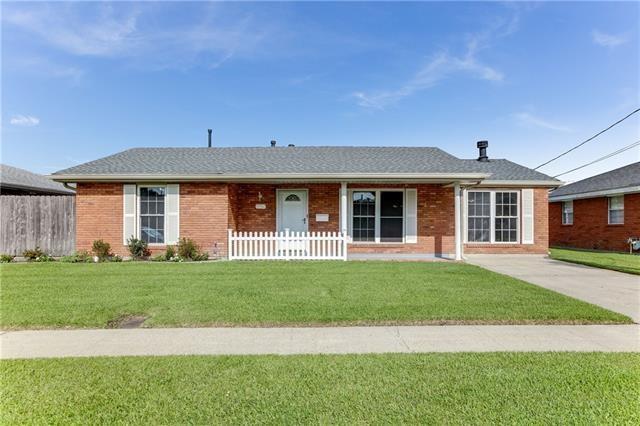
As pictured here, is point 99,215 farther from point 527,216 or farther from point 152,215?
point 527,216

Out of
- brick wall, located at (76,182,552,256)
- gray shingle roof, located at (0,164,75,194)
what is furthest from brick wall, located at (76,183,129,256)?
gray shingle roof, located at (0,164,75,194)

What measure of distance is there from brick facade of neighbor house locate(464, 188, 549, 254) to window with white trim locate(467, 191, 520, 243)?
26 centimetres

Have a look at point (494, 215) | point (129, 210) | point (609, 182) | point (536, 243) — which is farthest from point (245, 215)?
point (609, 182)

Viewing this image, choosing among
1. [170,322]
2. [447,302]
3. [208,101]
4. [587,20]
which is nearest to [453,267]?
[447,302]

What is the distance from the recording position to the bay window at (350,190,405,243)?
12758 mm

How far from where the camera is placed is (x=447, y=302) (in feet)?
19.3

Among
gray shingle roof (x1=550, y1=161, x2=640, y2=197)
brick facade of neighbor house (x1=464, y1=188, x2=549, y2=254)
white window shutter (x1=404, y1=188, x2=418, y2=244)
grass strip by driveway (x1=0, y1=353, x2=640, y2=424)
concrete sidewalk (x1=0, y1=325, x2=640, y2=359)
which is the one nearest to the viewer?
grass strip by driveway (x1=0, y1=353, x2=640, y2=424)

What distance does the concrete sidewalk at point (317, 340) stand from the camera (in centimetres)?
397

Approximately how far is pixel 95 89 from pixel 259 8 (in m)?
8.01

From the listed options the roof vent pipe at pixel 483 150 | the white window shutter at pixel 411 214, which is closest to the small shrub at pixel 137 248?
the white window shutter at pixel 411 214

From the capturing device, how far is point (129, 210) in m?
11.6

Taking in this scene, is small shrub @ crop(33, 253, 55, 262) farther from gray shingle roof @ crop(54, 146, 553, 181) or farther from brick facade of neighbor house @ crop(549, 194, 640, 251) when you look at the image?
brick facade of neighbor house @ crop(549, 194, 640, 251)

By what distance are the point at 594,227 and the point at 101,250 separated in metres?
22.5

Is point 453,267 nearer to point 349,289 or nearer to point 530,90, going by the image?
point 349,289
